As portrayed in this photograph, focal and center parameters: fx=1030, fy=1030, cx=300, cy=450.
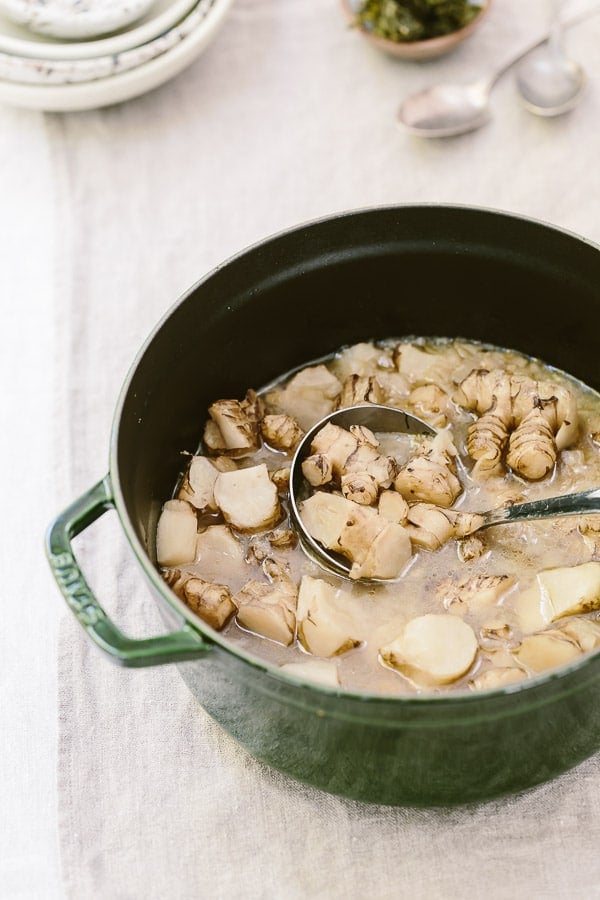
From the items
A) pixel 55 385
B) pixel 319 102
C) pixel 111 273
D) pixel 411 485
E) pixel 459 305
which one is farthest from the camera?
pixel 319 102

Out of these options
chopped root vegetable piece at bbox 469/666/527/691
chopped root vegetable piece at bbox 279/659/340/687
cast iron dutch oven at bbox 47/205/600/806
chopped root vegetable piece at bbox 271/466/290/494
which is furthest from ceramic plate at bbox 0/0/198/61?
chopped root vegetable piece at bbox 469/666/527/691

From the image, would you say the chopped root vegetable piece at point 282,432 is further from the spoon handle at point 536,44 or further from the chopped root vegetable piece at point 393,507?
the spoon handle at point 536,44

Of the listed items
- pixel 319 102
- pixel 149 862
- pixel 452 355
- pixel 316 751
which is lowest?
pixel 149 862

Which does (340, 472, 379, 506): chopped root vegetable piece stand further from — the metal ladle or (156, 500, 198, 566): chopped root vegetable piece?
(156, 500, 198, 566): chopped root vegetable piece

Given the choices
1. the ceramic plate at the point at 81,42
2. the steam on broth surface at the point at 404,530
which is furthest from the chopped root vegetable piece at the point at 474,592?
the ceramic plate at the point at 81,42

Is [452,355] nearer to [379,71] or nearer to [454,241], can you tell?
[454,241]

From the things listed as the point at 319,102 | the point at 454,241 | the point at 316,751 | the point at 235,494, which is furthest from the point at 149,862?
the point at 319,102

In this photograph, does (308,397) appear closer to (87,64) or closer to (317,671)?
(317,671)
